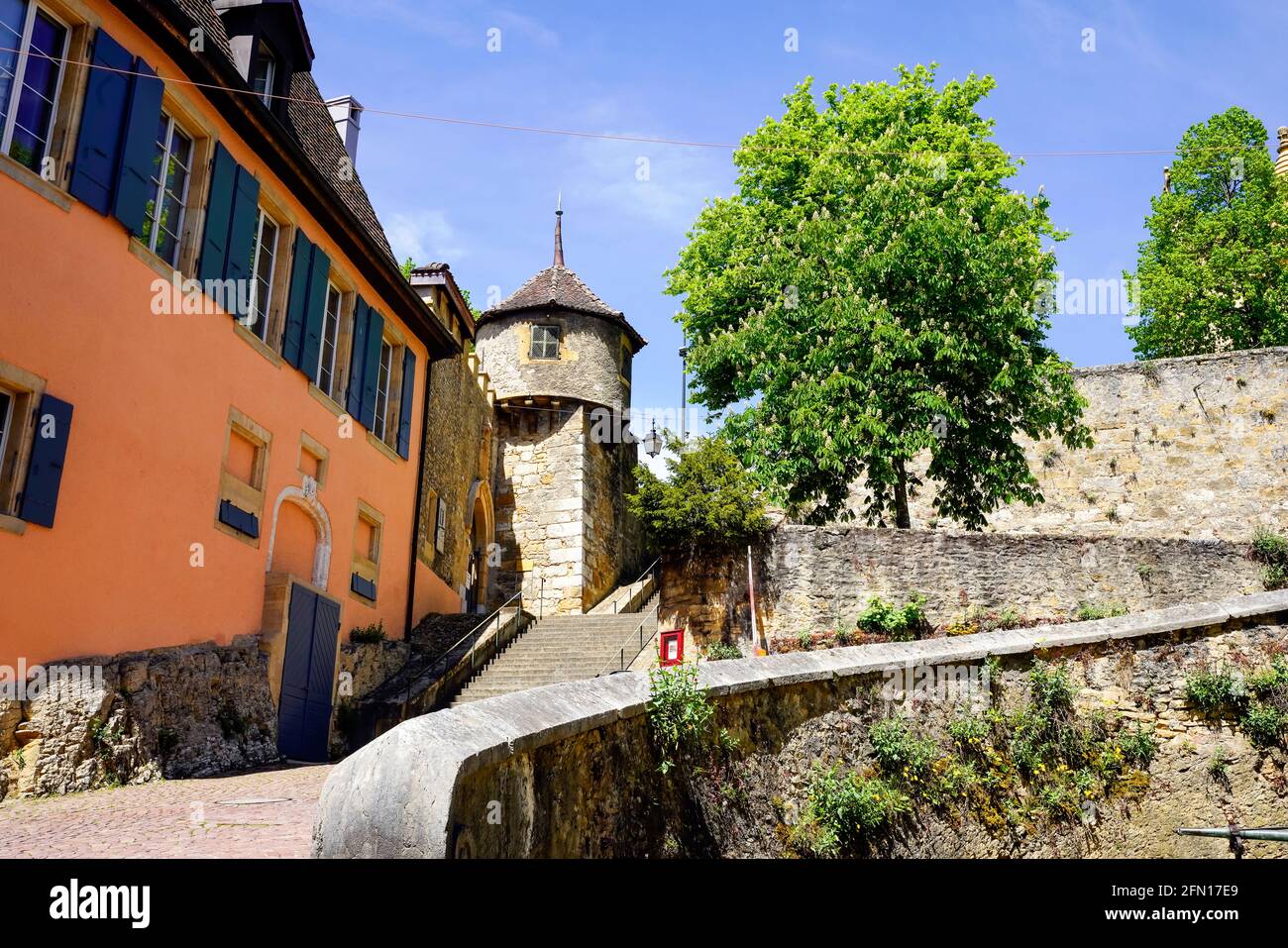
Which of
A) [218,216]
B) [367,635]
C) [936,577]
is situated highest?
[218,216]

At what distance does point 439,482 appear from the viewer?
19.7 meters

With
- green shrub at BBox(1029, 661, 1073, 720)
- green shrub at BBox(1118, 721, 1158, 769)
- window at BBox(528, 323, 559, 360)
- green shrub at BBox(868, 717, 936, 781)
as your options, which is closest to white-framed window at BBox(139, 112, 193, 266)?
green shrub at BBox(868, 717, 936, 781)

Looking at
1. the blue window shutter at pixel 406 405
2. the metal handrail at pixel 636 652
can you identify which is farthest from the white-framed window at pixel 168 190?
the metal handrail at pixel 636 652

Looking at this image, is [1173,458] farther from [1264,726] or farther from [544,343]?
[1264,726]

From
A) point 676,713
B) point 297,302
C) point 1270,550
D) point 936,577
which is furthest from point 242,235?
point 1270,550

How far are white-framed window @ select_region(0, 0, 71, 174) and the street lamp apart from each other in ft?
31.5

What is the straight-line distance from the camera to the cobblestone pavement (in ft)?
20.0

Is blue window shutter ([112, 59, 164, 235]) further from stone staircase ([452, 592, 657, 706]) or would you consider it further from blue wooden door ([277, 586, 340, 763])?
stone staircase ([452, 592, 657, 706])

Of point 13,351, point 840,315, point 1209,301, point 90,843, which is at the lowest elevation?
point 90,843

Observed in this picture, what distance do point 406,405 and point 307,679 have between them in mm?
5586

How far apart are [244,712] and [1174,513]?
809 inches

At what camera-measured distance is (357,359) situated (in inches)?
611
